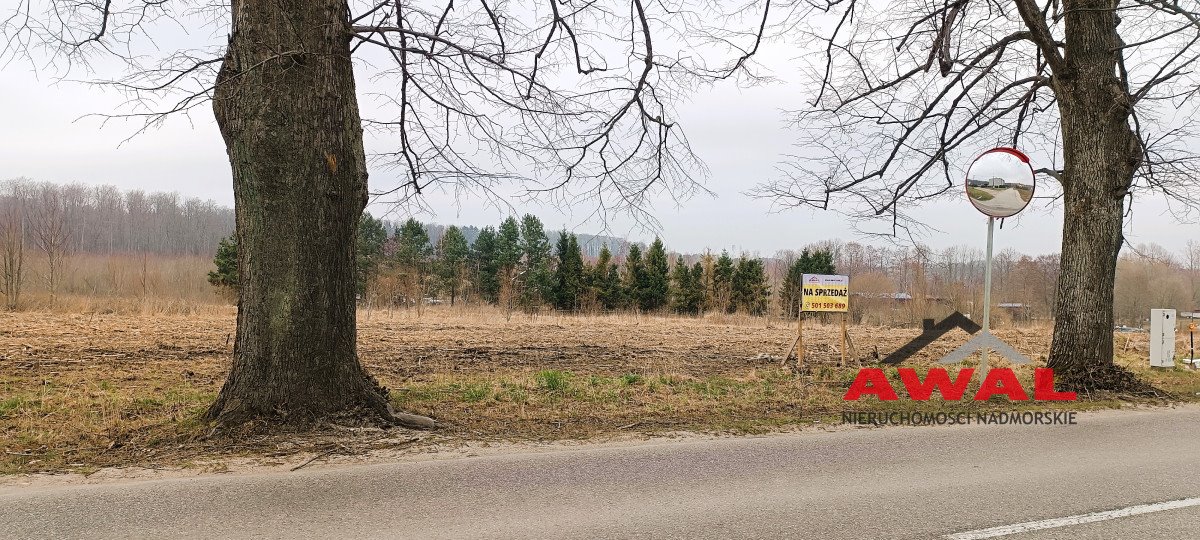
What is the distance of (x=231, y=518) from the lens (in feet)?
14.1

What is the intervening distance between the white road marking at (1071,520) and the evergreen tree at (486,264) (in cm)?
5354

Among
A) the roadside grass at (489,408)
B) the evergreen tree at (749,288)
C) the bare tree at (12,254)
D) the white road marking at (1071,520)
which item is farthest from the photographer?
the evergreen tree at (749,288)

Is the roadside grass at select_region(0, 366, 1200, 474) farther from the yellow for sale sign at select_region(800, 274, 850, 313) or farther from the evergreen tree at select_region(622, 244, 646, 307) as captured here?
the evergreen tree at select_region(622, 244, 646, 307)

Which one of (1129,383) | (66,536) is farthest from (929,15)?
(66,536)

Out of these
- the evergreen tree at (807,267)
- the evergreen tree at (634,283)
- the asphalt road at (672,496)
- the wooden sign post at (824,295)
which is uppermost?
the evergreen tree at (807,267)

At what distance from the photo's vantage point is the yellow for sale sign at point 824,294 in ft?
42.6

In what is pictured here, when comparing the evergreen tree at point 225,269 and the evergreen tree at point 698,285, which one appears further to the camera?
the evergreen tree at point 698,285

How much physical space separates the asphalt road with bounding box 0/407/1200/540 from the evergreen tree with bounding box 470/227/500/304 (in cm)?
5207

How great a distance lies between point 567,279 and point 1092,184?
4582 cm

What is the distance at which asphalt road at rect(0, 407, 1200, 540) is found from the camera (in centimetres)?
419

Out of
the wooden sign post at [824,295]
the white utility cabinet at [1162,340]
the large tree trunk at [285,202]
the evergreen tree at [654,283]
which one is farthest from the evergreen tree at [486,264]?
the large tree trunk at [285,202]

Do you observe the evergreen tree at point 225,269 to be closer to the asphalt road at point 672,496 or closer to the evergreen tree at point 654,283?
the evergreen tree at point 654,283

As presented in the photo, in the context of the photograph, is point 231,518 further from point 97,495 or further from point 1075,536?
point 1075,536

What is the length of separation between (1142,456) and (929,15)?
7209 mm
